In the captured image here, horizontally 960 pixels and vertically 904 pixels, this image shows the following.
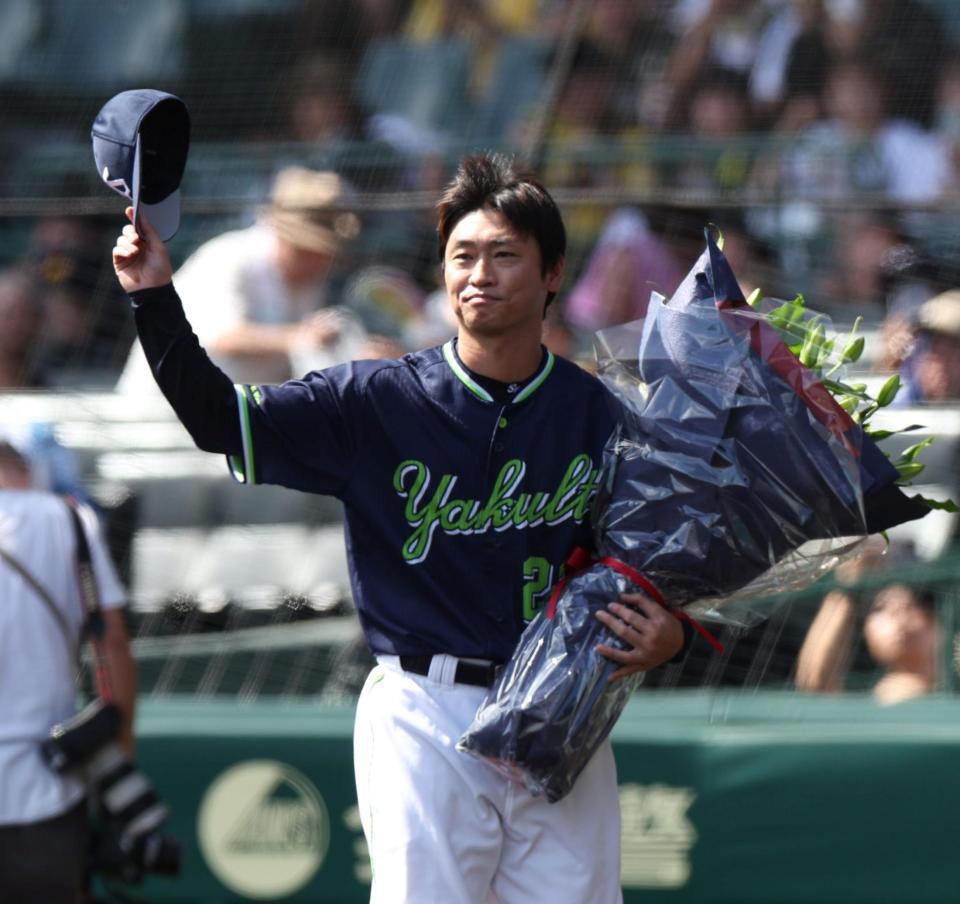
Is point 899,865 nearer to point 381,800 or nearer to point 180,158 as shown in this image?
point 381,800

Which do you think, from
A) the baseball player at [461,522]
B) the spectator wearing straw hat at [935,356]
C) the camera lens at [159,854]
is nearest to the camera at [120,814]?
the camera lens at [159,854]

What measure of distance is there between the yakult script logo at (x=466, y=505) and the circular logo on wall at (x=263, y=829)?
7.58 ft

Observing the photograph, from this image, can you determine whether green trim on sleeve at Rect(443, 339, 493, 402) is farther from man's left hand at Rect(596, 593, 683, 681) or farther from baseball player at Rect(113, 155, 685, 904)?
man's left hand at Rect(596, 593, 683, 681)

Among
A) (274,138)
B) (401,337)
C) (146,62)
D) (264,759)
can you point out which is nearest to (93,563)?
(264,759)

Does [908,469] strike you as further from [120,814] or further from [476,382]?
[120,814]

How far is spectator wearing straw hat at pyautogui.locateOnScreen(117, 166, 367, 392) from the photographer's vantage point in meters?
5.82

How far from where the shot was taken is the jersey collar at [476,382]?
323 centimetres

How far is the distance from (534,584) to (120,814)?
189 centimetres

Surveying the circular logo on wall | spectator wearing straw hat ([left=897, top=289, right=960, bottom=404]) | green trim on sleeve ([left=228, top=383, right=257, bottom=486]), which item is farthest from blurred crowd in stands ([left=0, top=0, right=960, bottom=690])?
green trim on sleeve ([left=228, top=383, right=257, bottom=486])

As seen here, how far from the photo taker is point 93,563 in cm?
462

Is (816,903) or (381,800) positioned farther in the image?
(816,903)

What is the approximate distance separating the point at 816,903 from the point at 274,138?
11.7ft

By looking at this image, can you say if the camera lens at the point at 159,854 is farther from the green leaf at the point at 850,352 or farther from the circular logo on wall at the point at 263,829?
the green leaf at the point at 850,352

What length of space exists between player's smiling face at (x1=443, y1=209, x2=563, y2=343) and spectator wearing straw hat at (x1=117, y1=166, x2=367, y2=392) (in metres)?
2.61
